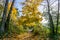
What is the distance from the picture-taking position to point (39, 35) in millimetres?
9375

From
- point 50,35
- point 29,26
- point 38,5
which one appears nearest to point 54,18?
point 50,35

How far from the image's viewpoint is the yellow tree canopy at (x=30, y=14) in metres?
11.8

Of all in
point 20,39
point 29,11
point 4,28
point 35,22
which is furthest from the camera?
point 29,11

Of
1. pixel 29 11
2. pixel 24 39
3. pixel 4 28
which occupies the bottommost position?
pixel 24 39

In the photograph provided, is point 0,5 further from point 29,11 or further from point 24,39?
point 24,39

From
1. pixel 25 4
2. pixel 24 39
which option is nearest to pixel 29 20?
pixel 25 4

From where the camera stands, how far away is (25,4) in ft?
41.2

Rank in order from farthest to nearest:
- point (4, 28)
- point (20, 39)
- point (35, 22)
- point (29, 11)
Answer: point (29, 11) < point (35, 22) < point (4, 28) < point (20, 39)

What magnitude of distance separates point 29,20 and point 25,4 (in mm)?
1325

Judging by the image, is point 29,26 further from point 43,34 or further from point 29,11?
point 43,34

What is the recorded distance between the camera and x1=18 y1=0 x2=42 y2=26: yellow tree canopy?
11839mm

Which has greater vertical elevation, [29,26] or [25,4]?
[25,4]

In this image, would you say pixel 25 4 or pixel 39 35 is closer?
pixel 39 35

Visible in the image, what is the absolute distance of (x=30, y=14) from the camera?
12266 millimetres
